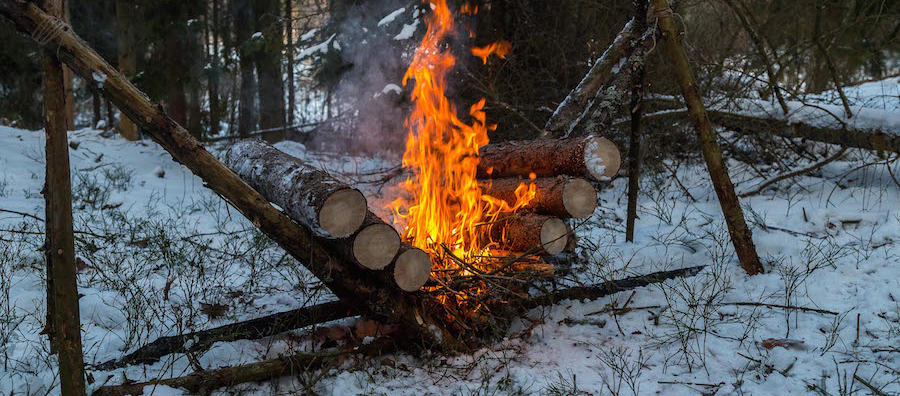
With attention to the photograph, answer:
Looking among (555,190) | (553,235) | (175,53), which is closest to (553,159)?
(555,190)

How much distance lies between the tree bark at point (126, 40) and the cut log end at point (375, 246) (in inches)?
358

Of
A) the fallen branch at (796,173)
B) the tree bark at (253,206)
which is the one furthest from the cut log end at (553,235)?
the fallen branch at (796,173)

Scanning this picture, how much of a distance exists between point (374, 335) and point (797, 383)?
2258 millimetres

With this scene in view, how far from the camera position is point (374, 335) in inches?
133

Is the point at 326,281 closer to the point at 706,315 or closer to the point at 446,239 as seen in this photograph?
the point at 446,239

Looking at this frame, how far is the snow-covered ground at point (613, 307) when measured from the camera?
278 cm

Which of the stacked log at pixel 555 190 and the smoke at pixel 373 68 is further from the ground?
the smoke at pixel 373 68

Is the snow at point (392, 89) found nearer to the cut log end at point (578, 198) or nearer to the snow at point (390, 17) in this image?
the snow at point (390, 17)

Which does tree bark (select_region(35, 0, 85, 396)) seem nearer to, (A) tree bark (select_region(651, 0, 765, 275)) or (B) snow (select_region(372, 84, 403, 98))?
(A) tree bark (select_region(651, 0, 765, 275))

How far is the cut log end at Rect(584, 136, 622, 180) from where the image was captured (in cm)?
362

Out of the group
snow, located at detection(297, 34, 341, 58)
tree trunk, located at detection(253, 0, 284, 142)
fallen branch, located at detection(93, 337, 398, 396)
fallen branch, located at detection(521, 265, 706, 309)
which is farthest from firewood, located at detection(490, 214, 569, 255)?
tree trunk, located at detection(253, 0, 284, 142)

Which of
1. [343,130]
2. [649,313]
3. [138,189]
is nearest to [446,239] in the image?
[649,313]

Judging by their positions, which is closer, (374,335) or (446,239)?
(374,335)

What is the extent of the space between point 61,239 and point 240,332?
1121mm
